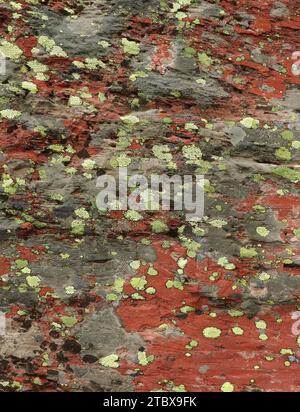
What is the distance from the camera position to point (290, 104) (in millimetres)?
6988

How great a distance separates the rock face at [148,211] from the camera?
17.9 feet

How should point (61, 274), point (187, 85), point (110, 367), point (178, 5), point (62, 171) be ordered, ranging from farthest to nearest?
point (178, 5) < point (187, 85) < point (62, 171) < point (61, 274) < point (110, 367)

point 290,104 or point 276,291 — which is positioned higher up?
point 290,104

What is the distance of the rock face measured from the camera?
5.45 meters

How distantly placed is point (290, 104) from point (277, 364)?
3462 millimetres

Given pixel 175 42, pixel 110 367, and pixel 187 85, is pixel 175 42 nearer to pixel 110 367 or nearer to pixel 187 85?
pixel 187 85

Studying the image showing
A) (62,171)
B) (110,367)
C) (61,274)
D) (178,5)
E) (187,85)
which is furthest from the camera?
(178,5)

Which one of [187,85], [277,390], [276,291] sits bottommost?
[277,390]

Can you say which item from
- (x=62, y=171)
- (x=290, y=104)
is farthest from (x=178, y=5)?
(x=62, y=171)

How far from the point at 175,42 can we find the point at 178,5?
0.63 m

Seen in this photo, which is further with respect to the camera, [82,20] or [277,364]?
[82,20]

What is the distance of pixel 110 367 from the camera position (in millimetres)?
5367

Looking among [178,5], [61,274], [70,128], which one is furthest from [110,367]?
[178,5]

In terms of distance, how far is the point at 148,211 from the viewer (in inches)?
242
